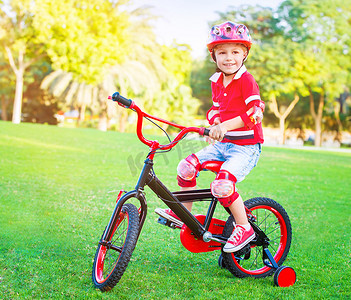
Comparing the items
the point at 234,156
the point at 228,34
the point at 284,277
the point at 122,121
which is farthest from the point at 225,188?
the point at 122,121

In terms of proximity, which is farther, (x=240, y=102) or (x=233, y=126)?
(x=240, y=102)

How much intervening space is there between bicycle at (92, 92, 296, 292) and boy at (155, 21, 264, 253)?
4.2 inches

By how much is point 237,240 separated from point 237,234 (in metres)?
0.05

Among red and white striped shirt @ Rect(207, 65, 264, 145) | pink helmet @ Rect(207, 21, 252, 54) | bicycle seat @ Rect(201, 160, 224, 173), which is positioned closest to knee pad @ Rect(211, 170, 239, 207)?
bicycle seat @ Rect(201, 160, 224, 173)

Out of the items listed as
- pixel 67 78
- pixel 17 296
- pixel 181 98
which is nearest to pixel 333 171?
pixel 17 296

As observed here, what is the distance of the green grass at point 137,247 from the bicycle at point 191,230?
14 centimetres

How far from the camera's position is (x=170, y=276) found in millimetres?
3568

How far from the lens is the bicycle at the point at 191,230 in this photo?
3090 millimetres

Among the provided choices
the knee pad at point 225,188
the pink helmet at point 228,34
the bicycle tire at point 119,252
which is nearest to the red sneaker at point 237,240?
the knee pad at point 225,188

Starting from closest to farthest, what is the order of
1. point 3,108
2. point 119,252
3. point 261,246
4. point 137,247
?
point 119,252
point 261,246
point 137,247
point 3,108

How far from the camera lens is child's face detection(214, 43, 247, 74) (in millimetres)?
3492

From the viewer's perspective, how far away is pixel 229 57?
3482 millimetres

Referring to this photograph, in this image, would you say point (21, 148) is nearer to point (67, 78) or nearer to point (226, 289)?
point (226, 289)

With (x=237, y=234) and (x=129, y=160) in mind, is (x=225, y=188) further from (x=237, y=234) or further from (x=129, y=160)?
(x=129, y=160)
